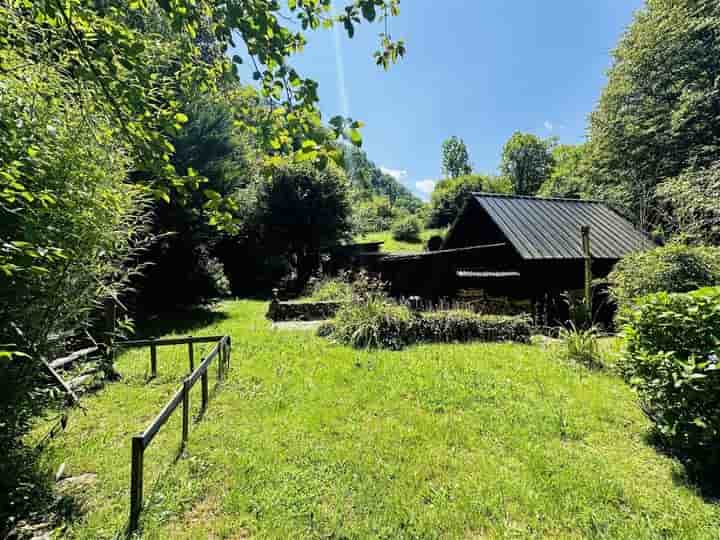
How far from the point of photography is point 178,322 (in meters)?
9.41

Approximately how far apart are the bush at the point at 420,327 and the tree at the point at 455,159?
146 ft

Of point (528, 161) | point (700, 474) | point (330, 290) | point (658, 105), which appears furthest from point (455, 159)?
point (700, 474)

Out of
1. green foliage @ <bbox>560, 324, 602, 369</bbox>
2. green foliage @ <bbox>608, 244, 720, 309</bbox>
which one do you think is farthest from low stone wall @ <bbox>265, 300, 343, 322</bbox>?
green foliage @ <bbox>608, 244, 720, 309</bbox>

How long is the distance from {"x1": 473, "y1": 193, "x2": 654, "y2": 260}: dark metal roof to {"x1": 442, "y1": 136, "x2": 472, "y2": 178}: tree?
125 feet

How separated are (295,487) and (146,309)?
998cm

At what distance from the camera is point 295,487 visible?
2.57m

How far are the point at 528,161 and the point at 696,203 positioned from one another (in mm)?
31163

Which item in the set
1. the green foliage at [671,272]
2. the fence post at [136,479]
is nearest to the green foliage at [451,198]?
the green foliage at [671,272]

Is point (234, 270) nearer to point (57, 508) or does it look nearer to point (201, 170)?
point (201, 170)

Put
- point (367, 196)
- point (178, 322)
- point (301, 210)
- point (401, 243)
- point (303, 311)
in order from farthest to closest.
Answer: point (367, 196) < point (401, 243) < point (301, 210) < point (303, 311) < point (178, 322)

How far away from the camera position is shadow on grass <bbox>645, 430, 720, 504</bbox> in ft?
8.18

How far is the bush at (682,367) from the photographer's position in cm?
254

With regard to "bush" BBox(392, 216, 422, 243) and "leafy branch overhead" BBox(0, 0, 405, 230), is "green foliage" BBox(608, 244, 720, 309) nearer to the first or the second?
"leafy branch overhead" BBox(0, 0, 405, 230)

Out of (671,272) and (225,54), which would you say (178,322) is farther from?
A: (671,272)
